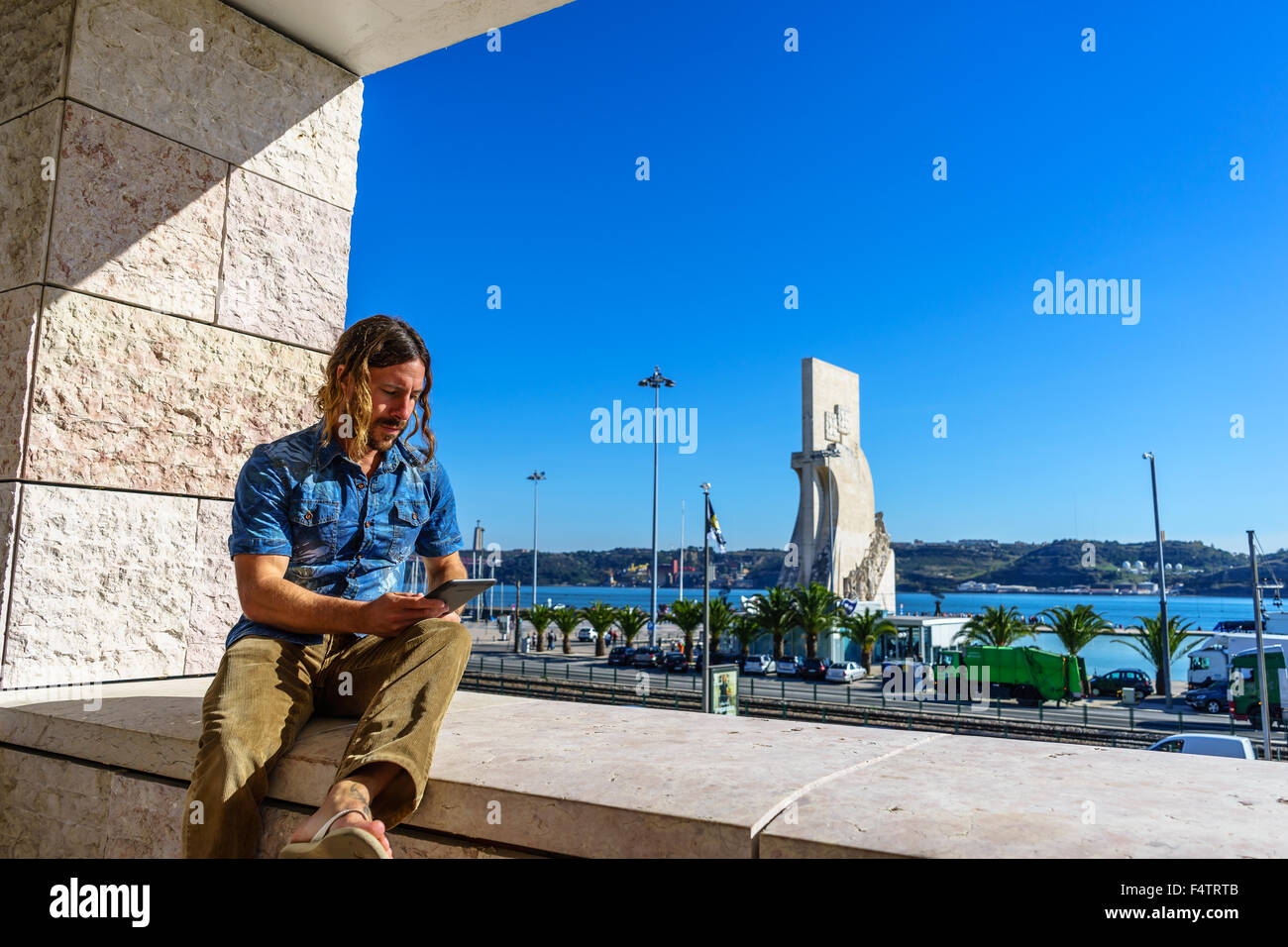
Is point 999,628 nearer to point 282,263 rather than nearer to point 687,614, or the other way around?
point 687,614

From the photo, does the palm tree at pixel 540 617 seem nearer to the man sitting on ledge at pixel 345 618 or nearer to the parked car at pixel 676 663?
the parked car at pixel 676 663

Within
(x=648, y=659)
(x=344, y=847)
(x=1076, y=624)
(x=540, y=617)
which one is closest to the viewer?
(x=344, y=847)

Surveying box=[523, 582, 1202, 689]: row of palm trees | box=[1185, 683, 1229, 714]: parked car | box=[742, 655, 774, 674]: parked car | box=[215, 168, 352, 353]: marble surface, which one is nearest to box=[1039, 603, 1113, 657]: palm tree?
box=[523, 582, 1202, 689]: row of palm trees

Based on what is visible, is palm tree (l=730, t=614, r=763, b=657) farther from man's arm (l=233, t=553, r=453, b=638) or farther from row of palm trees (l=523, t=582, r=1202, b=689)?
man's arm (l=233, t=553, r=453, b=638)

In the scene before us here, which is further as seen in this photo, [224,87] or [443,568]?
[224,87]

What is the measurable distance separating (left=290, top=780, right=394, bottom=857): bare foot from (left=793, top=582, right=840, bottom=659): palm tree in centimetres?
3358

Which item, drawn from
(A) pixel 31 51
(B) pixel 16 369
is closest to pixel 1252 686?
(B) pixel 16 369

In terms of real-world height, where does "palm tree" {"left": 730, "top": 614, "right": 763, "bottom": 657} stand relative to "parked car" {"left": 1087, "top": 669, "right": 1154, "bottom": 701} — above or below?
above

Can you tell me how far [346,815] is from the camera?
1.62 m

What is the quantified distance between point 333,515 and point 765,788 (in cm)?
145

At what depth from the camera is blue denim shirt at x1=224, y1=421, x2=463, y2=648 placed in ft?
7.45

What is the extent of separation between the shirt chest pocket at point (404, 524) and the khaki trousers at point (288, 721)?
14.2 inches
